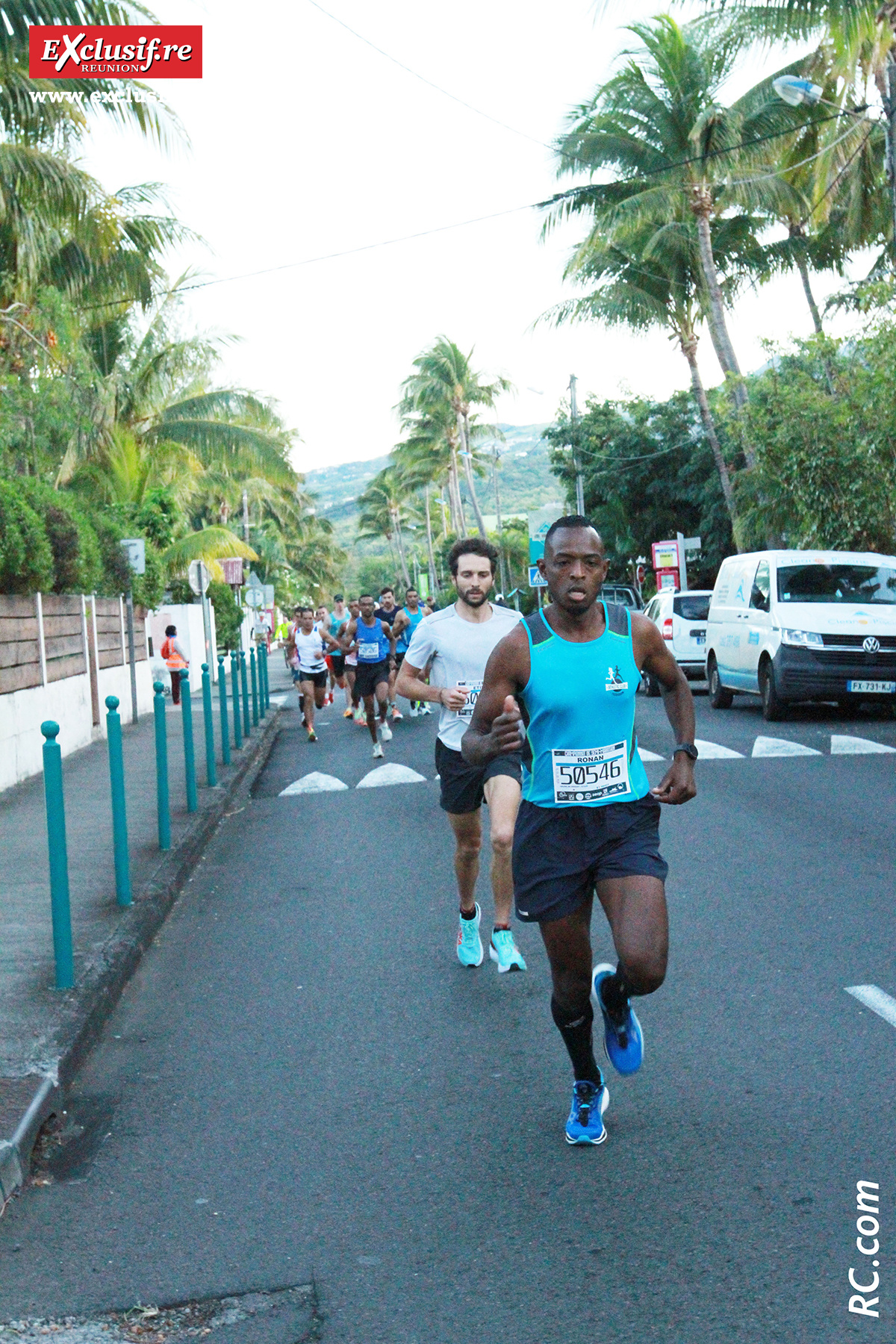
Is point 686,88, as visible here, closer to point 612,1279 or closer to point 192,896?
point 192,896

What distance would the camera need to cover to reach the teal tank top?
437cm

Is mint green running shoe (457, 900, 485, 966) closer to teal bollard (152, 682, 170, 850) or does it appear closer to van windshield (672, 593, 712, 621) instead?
teal bollard (152, 682, 170, 850)

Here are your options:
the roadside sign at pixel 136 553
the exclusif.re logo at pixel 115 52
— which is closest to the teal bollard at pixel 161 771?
the exclusif.re logo at pixel 115 52

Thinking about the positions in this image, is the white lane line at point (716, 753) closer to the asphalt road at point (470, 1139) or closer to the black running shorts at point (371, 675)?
the black running shorts at point (371, 675)

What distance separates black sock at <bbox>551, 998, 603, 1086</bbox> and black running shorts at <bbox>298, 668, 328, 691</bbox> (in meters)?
16.0

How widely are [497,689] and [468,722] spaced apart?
2273 millimetres

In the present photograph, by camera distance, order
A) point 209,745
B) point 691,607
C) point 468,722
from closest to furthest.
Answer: point 468,722
point 209,745
point 691,607

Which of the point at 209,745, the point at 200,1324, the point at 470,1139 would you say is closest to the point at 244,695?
the point at 209,745

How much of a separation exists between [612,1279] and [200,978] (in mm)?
3771

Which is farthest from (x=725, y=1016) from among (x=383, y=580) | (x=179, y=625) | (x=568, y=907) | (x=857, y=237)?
(x=383, y=580)

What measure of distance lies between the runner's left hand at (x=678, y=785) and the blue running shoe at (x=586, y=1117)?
35.1 inches

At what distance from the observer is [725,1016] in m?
5.77

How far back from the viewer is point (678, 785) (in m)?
4.54
